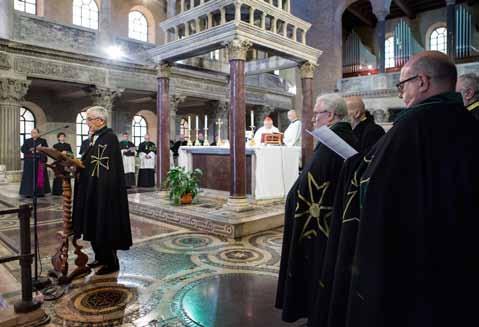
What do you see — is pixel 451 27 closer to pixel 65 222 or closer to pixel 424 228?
pixel 65 222

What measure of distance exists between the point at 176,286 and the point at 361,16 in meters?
20.1

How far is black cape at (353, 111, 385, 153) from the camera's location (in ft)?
10.0

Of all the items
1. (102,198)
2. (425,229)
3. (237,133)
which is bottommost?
(102,198)

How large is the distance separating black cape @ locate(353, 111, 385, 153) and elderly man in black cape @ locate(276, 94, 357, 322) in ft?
2.07

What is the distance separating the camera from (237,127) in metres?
6.41

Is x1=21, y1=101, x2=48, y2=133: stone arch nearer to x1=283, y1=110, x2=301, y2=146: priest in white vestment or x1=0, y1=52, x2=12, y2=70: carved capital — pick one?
x1=0, y1=52, x2=12, y2=70: carved capital

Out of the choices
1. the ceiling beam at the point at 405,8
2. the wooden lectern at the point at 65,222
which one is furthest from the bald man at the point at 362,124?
the ceiling beam at the point at 405,8

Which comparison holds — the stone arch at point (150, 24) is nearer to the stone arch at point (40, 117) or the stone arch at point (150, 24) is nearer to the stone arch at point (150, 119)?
the stone arch at point (150, 119)

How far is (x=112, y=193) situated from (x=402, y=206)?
3083 mm


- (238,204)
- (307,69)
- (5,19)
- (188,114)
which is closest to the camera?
(238,204)

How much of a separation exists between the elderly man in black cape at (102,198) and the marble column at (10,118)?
361 inches

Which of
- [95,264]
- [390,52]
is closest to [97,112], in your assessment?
[95,264]

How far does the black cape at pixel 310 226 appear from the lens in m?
2.34

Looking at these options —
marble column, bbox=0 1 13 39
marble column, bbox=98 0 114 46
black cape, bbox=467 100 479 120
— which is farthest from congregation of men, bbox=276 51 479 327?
marble column, bbox=98 0 114 46
